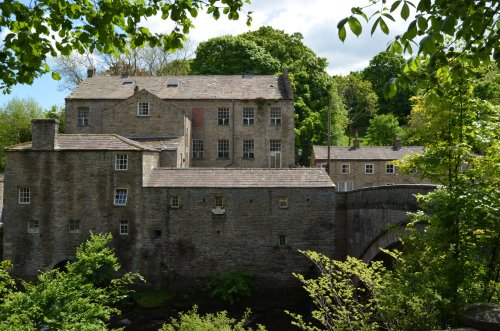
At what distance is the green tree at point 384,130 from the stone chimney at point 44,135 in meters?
39.7

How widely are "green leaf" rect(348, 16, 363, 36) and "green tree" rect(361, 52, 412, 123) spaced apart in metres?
64.9

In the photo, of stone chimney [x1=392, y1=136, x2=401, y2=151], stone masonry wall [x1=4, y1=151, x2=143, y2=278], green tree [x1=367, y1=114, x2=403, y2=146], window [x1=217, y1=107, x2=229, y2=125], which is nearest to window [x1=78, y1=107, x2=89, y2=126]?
stone masonry wall [x1=4, y1=151, x2=143, y2=278]

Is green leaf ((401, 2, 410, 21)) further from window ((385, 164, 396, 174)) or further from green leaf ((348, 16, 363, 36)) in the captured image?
window ((385, 164, 396, 174))

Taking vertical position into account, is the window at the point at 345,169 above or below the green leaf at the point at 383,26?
below

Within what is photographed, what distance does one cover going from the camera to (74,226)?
3023 cm

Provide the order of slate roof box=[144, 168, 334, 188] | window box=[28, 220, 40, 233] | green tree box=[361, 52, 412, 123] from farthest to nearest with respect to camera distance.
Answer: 1. green tree box=[361, 52, 412, 123]
2. window box=[28, 220, 40, 233]
3. slate roof box=[144, 168, 334, 188]

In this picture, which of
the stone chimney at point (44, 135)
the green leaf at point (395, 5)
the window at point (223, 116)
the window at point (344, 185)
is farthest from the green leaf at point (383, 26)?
the window at point (344, 185)

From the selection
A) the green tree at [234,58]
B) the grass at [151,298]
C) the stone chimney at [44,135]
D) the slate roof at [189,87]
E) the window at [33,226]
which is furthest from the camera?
the green tree at [234,58]

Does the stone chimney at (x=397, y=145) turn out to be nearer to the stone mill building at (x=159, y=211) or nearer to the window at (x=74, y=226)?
the stone mill building at (x=159, y=211)

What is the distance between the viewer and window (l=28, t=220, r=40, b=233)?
30.2 meters

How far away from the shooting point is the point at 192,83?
139 feet

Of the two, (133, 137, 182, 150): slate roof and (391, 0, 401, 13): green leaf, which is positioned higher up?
(133, 137, 182, 150): slate roof

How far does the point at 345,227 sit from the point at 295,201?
359 cm

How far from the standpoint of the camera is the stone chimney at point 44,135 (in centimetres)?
3045
